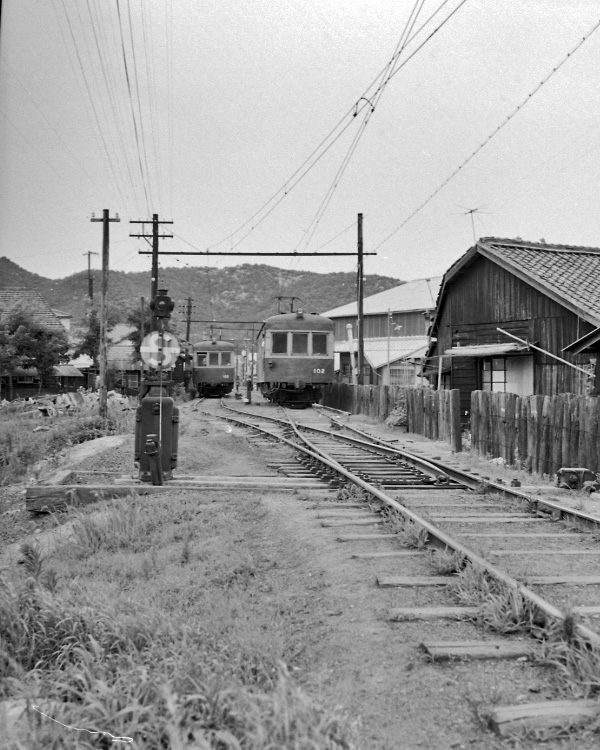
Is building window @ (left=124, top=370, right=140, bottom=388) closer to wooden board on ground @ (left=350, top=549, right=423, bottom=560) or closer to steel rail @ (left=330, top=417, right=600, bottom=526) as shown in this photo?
steel rail @ (left=330, top=417, right=600, bottom=526)

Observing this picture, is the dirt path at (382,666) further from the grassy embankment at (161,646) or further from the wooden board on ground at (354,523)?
the wooden board on ground at (354,523)

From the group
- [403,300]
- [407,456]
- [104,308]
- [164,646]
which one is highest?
[403,300]

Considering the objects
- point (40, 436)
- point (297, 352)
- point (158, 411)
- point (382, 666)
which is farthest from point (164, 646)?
point (297, 352)

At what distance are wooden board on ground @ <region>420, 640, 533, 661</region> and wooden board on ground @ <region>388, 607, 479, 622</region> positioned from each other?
40 centimetres

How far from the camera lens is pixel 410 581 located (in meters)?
4.57

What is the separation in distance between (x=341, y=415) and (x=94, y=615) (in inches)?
793

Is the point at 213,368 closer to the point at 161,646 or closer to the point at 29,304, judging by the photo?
the point at 29,304

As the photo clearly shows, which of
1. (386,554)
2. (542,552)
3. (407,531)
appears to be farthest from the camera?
(407,531)

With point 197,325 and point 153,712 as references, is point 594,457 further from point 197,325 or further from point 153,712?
point 197,325

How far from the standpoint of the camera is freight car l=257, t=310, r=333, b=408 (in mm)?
24453

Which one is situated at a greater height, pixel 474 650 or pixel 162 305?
pixel 162 305

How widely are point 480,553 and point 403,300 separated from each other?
1942 inches

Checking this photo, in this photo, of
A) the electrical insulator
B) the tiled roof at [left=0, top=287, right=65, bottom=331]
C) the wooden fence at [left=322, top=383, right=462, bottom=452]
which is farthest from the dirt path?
the tiled roof at [left=0, top=287, right=65, bottom=331]

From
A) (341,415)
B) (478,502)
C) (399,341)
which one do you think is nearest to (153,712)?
(478,502)
